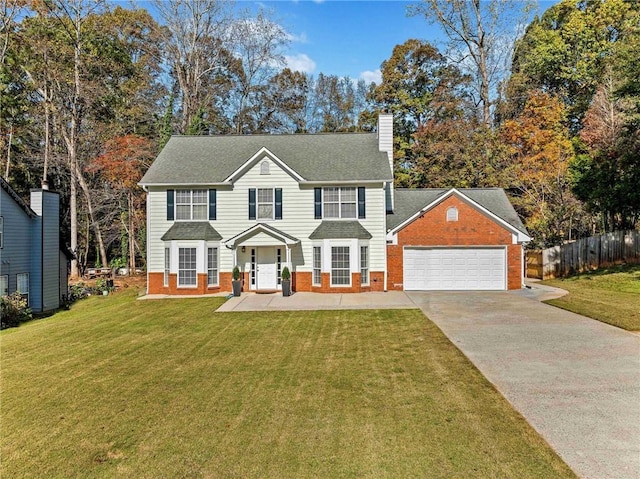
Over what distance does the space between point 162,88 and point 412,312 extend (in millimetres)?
31554

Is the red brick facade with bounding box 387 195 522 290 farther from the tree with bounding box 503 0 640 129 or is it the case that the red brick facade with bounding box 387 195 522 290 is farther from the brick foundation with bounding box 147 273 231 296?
the tree with bounding box 503 0 640 129

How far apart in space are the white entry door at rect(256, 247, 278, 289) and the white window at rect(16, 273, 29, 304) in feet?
32.2

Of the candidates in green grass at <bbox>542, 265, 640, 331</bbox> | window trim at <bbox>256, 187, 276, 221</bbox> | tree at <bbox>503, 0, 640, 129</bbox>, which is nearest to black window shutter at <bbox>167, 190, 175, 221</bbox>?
window trim at <bbox>256, 187, 276, 221</bbox>

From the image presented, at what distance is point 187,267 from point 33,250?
6.65 m

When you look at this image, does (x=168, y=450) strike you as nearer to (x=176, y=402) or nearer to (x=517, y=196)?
(x=176, y=402)

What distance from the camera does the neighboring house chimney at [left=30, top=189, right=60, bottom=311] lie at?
692 inches

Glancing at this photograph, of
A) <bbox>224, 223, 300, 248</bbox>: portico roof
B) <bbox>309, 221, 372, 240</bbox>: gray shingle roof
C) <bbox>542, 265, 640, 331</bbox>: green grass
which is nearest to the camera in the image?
<bbox>542, 265, 640, 331</bbox>: green grass

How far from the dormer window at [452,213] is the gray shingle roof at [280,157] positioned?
3.28 metres

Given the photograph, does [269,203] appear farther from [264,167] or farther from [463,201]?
[463,201]

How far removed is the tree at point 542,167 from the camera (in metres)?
25.4

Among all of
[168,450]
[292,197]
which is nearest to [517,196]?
[292,197]

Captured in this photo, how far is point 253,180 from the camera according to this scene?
19156 millimetres

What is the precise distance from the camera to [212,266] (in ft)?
61.7

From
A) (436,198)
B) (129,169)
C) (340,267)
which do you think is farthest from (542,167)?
(129,169)
